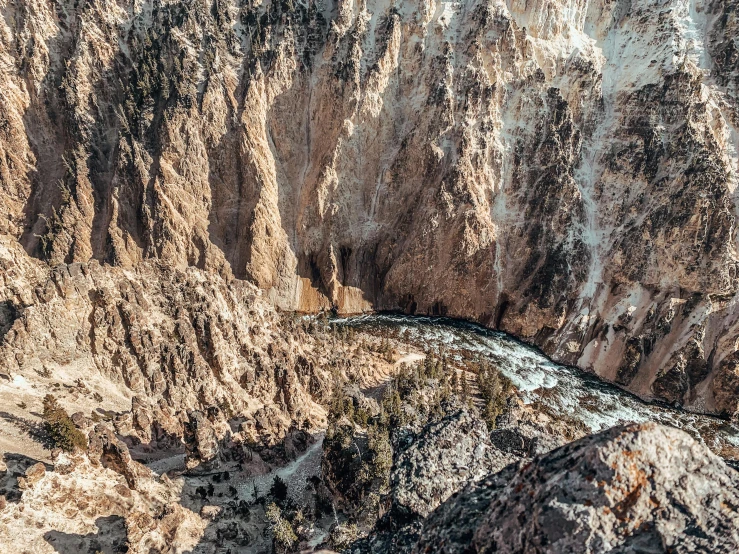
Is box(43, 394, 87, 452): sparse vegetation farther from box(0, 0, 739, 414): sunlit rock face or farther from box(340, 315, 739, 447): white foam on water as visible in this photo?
box(0, 0, 739, 414): sunlit rock face

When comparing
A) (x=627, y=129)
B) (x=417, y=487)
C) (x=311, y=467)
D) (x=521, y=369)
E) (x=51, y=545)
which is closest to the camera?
(x=417, y=487)

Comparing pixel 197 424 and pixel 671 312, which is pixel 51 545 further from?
pixel 671 312

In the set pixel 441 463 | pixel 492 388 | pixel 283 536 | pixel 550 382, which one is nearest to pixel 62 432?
pixel 283 536

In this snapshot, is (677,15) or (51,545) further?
(677,15)

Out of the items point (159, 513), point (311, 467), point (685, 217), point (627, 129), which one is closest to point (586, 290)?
point (685, 217)

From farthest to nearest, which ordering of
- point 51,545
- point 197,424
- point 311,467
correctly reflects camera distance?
point 311,467 → point 197,424 → point 51,545

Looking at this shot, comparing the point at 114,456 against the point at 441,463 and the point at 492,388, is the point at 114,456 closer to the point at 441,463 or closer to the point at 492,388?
the point at 441,463
